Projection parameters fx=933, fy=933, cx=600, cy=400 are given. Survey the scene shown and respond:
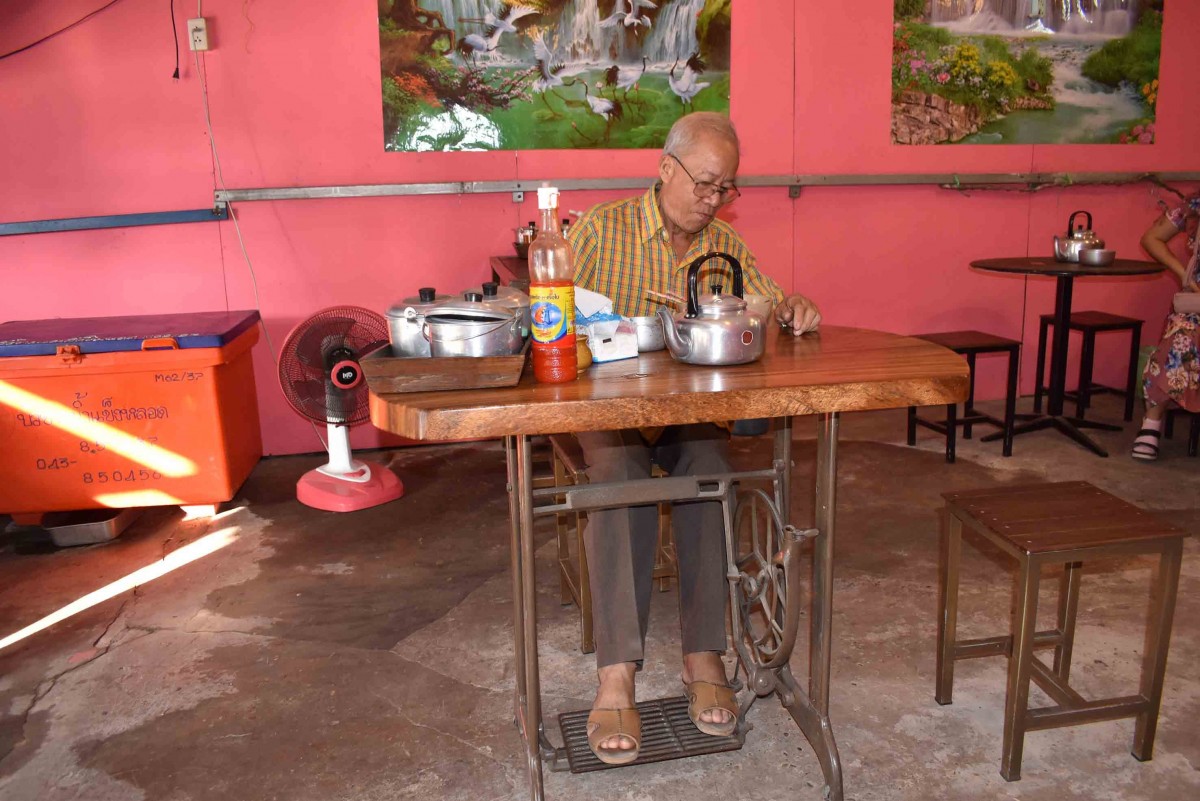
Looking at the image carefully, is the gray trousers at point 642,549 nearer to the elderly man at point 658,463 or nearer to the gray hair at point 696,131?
the elderly man at point 658,463

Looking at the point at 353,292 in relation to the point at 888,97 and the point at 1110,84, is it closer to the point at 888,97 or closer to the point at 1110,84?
the point at 888,97

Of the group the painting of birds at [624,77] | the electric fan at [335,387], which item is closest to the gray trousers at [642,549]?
the electric fan at [335,387]

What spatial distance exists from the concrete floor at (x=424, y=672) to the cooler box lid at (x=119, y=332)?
2.51ft

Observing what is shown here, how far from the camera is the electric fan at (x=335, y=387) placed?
373 cm

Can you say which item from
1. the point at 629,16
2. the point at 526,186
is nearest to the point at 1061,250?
the point at 629,16

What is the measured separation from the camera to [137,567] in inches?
135

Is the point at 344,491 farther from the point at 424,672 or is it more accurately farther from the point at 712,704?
the point at 712,704

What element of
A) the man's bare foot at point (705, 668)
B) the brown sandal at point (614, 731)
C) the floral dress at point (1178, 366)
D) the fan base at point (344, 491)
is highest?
the floral dress at point (1178, 366)

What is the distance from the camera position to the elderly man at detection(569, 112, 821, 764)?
2117mm

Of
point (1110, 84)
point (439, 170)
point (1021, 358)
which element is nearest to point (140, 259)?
point (439, 170)

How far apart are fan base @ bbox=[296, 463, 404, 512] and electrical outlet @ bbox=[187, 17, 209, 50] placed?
2010mm

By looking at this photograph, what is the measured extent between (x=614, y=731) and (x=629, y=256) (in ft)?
3.90

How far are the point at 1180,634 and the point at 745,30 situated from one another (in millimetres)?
3503

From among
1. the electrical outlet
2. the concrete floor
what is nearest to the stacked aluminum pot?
the concrete floor
